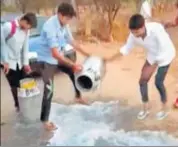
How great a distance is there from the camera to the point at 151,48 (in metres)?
1.79

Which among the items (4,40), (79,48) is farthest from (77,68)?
(4,40)

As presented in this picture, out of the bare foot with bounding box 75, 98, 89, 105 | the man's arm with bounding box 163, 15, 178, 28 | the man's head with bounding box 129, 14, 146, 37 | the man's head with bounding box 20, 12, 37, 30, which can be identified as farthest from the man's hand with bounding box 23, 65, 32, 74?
the man's arm with bounding box 163, 15, 178, 28

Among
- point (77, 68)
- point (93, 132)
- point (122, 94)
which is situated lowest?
point (93, 132)

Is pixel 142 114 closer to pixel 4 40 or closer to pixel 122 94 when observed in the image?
pixel 122 94

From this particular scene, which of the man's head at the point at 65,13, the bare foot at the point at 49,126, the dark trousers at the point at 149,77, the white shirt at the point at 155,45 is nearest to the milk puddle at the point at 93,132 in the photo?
the bare foot at the point at 49,126

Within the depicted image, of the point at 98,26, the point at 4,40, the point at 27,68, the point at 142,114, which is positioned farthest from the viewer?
the point at 142,114

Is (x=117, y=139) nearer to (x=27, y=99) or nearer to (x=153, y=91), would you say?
(x=153, y=91)

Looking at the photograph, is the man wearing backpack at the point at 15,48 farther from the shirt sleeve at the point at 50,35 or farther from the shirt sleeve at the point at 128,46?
the shirt sleeve at the point at 128,46

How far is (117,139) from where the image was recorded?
184 centimetres

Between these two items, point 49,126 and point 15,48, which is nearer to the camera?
point 15,48

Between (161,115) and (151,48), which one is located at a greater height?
(151,48)

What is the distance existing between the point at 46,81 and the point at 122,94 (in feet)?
0.93

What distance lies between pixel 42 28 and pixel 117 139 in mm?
475

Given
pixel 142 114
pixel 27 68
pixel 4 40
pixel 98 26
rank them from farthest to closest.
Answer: pixel 142 114 < pixel 98 26 < pixel 27 68 < pixel 4 40
